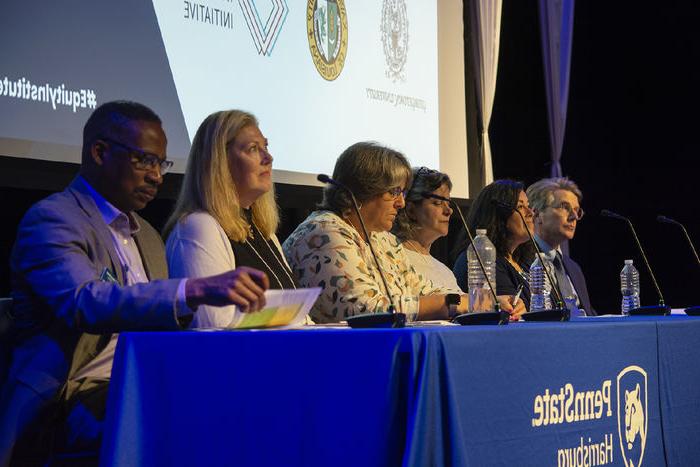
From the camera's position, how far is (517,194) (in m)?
4.51

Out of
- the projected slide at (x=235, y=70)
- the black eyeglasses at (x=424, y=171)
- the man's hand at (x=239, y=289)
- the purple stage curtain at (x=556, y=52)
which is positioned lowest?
the man's hand at (x=239, y=289)

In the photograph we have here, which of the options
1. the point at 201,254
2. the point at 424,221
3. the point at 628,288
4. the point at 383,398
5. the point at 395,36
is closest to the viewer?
the point at 383,398

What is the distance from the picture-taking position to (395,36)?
5.38 m

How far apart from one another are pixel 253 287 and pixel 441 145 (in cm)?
392

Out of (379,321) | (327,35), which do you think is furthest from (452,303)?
(327,35)

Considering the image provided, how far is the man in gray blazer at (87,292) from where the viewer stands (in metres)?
2.12

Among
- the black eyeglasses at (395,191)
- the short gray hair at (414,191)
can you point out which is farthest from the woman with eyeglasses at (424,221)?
the black eyeglasses at (395,191)

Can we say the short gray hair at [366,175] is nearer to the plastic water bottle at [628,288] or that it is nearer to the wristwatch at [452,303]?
the wristwatch at [452,303]

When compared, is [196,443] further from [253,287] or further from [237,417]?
[253,287]

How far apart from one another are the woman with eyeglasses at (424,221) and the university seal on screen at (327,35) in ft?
2.94

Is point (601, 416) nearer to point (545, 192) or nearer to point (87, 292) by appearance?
point (87, 292)

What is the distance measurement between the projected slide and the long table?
166 cm

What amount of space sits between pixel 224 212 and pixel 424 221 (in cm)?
154

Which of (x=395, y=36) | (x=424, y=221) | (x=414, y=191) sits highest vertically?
(x=395, y=36)
